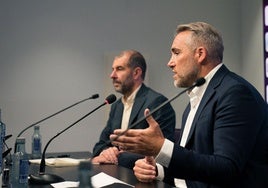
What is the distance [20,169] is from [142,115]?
1.33 m

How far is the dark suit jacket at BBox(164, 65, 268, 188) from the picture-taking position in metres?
1.46

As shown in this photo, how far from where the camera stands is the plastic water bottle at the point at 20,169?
1693mm

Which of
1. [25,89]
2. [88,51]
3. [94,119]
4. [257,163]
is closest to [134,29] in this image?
[88,51]

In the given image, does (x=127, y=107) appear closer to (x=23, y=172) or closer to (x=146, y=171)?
(x=146, y=171)

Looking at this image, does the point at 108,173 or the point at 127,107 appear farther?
the point at 127,107

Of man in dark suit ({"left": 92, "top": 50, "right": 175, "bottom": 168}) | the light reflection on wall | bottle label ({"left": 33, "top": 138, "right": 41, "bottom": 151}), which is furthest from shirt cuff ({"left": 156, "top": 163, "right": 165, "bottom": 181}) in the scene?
the light reflection on wall

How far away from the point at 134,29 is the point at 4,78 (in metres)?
1.59

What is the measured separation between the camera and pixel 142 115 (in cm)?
288

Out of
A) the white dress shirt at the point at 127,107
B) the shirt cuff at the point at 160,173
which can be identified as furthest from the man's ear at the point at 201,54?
the white dress shirt at the point at 127,107

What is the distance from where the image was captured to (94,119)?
4.29m

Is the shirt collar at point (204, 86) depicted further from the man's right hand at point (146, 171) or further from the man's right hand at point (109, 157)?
the man's right hand at point (109, 157)

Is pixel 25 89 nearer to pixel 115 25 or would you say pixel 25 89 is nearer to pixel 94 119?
pixel 94 119

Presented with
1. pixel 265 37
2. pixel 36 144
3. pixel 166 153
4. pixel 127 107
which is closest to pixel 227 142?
pixel 166 153

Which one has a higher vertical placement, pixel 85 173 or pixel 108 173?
pixel 85 173
